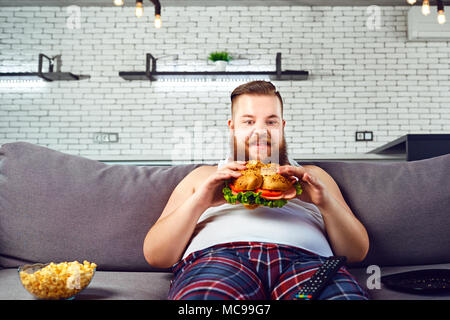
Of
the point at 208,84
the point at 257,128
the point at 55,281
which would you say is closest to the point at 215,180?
the point at 257,128

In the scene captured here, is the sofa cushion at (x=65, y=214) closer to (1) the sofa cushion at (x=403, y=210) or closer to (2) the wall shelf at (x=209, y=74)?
(1) the sofa cushion at (x=403, y=210)

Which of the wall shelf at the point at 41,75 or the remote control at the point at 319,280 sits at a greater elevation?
the wall shelf at the point at 41,75

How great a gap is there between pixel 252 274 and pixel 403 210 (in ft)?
2.53

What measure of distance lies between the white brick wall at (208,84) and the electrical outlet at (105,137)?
6 cm

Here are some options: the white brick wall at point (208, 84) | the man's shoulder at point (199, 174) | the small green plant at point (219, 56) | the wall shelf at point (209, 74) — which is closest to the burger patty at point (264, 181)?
the man's shoulder at point (199, 174)

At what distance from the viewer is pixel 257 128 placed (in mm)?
1386

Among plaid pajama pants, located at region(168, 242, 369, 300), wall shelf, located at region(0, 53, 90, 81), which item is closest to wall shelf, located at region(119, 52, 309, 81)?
wall shelf, located at region(0, 53, 90, 81)

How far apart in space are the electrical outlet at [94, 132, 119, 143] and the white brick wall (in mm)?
62

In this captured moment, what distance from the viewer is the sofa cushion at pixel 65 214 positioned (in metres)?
1.43

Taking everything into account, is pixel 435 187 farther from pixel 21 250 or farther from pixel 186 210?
pixel 21 250

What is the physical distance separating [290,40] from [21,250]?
14.0ft

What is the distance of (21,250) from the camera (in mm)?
1433

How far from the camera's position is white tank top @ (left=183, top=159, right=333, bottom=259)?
47.6 inches
